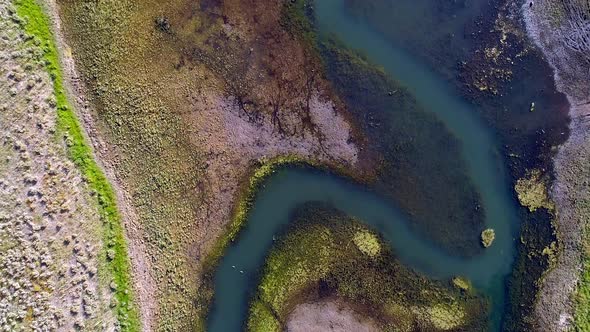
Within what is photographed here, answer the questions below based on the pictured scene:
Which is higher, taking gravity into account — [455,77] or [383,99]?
[455,77]

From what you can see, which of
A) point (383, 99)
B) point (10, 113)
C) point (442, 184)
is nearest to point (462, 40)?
point (383, 99)

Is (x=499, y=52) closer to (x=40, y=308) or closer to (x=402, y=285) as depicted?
(x=402, y=285)

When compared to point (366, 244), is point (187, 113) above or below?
below

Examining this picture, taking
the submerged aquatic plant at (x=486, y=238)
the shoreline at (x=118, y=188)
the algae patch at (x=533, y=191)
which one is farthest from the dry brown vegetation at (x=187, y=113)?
the algae patch at (x=533, y=191)

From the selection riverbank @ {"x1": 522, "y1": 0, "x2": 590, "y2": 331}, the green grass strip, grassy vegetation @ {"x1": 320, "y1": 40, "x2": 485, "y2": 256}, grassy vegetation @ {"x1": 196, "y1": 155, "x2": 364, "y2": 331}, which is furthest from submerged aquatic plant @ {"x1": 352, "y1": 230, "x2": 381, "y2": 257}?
the green grass strip

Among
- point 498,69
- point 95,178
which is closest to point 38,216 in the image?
point 95,178

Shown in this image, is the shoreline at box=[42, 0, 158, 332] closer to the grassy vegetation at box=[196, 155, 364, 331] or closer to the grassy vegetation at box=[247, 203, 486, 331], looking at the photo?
the grassy vegetation at box=[196, 155, 364, 331]

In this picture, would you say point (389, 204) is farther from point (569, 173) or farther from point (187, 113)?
point (187, 113)
